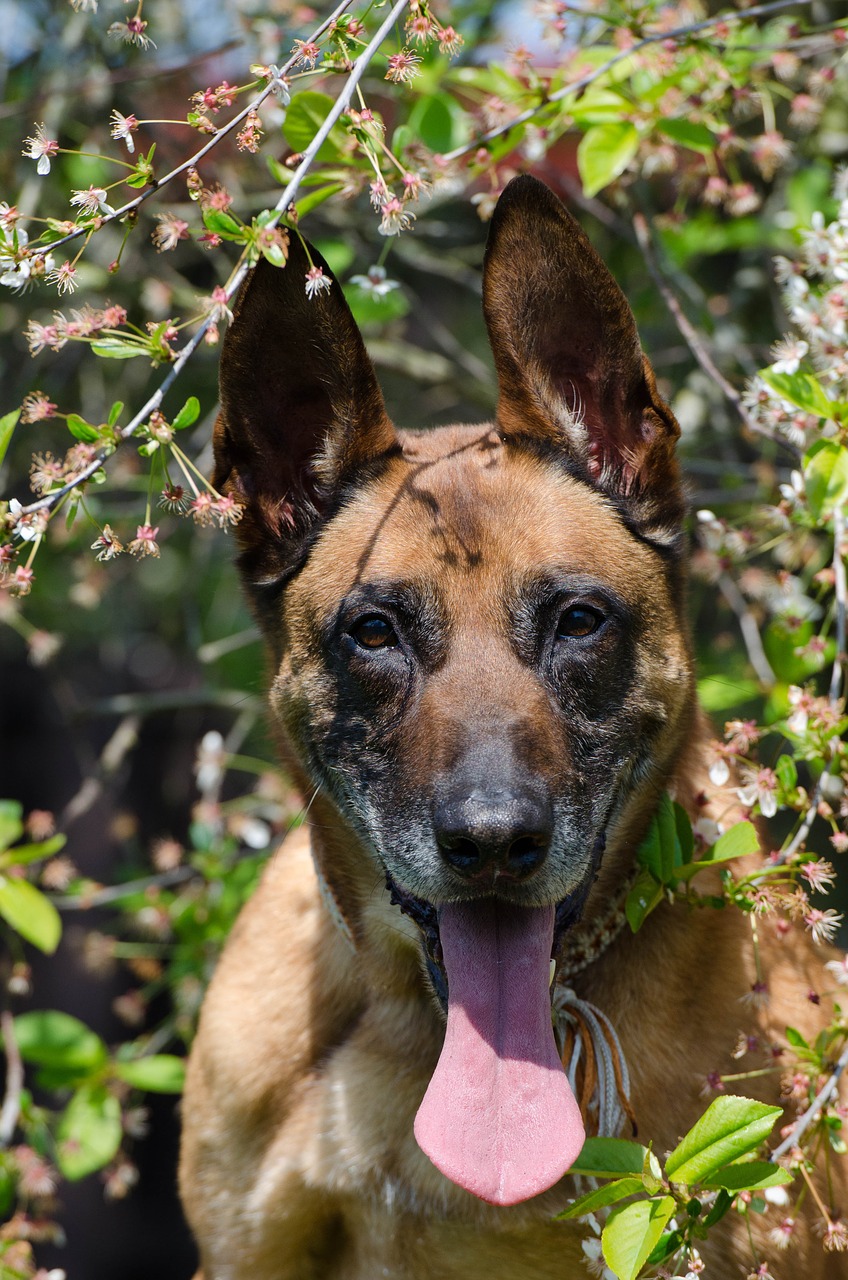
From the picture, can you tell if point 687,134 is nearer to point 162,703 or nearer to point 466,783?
point 466,783

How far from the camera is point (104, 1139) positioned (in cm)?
Result: 365

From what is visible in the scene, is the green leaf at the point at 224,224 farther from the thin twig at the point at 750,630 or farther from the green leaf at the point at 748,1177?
the thin twig at the point at 750,630

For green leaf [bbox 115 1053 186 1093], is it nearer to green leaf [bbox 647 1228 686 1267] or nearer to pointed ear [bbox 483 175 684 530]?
green leaf [bbox 647 1228 686 1267]

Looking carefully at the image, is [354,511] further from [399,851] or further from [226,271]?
[226,271]

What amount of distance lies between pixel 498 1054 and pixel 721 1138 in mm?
482

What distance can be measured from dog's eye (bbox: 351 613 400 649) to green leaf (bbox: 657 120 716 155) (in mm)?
1395

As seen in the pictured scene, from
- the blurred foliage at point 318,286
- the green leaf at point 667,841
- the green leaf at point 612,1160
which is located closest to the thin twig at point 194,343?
the blurred foliage at point 318,286

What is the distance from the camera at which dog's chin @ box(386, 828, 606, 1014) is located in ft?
8.73

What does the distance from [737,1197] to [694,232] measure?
10.6ft

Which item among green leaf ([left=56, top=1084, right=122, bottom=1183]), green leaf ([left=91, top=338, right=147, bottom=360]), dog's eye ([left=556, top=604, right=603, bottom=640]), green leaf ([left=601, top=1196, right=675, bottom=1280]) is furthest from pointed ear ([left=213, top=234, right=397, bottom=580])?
green leaf ([left=56, top=1084, right=122, bottom=1183])

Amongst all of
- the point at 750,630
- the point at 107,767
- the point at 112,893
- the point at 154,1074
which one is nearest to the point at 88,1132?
the point at 154,1074

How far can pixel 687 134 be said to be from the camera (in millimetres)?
3186

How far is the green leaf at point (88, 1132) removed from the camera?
11.8 feet

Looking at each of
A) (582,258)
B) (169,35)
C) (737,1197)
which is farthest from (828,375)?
(169,35)
